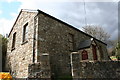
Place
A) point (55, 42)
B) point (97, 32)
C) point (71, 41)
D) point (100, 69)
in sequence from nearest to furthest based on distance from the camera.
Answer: point (100, 69) → point (55, 42) → point (71, 41) → point (97, 32)

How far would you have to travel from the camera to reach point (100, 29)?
3150cm

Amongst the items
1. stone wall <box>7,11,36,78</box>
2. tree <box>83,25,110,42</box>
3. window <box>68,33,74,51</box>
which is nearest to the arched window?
window <box>68,33,74,51</box>

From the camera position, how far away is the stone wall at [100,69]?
6652mm

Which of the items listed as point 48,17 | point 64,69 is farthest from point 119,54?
point 48,17

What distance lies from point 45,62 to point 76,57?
5.84ft

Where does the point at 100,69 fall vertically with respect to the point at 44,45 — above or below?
below

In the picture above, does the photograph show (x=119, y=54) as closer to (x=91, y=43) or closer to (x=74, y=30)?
(x=91, y=43)

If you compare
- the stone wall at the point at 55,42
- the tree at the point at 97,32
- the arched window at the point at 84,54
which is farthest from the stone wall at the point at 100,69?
the tree at the point at 97,32

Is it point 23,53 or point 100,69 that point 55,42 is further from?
point 100,69

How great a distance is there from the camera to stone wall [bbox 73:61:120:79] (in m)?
6.65

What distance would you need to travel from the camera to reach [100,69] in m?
7.06

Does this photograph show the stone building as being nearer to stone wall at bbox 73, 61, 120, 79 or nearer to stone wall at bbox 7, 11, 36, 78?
stone wall at bbox 7, 11, 36, 78

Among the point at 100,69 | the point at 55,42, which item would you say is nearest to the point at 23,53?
the point at 55,42

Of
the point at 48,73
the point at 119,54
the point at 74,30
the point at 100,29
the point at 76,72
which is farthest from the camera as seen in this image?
the point at 100,29
